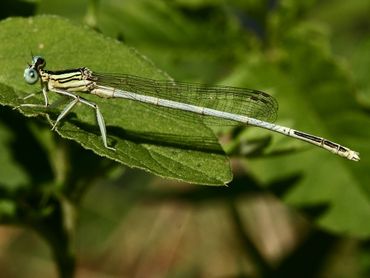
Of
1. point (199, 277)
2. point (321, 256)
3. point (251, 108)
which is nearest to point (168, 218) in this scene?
point (199, 277)

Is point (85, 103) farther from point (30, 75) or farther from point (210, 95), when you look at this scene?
point (210, 95)

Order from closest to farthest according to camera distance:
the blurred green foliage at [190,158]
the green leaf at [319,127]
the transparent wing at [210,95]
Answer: the blurred green foliage at [190,158] → the transparent wing at [210,95] → the green leaf at [319,127]

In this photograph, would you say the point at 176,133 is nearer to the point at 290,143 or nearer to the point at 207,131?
the point at 207,131

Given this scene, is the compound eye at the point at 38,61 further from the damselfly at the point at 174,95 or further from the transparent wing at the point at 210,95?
the transparent wing at the point at 210,95

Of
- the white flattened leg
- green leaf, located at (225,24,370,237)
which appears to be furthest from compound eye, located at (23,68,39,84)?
green leaf, located at (225,24,370,237)

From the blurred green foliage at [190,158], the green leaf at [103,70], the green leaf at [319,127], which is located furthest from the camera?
the green leaf at [319,127]

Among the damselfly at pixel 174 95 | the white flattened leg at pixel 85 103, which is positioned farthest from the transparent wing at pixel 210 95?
the white flattened leg at pixel 85 103

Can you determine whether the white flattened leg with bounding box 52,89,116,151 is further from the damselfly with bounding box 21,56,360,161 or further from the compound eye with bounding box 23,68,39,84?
the compound eye with bounding box 23,68,39,84

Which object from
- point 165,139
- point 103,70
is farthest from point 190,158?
point 103,70
